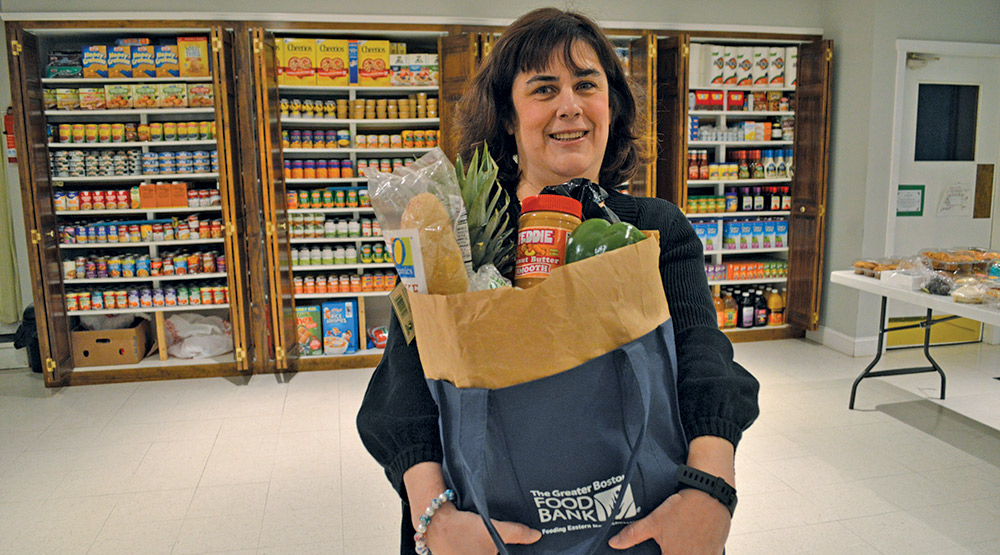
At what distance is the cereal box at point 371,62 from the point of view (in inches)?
195

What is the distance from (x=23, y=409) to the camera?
4.39 meters

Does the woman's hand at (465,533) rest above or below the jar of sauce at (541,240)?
below

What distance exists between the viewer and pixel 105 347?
4949 millimetres

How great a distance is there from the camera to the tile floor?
9.23 ft

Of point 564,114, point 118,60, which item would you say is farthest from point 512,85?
point 118,60

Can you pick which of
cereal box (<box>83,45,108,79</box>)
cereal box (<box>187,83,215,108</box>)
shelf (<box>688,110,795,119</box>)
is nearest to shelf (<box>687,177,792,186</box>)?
shelf (<box>688,110,795,119</box>)

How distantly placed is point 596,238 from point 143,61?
4.99 metres

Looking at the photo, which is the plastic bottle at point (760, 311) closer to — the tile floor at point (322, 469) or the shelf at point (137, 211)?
the tile floor at point (322, 469)

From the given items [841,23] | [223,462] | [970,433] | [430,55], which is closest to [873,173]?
[841,23]

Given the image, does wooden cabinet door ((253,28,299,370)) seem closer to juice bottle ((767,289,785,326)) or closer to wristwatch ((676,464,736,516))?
juice bottle ((767,289,785,326))

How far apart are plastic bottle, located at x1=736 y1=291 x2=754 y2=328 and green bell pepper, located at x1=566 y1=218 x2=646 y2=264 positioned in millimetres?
5273

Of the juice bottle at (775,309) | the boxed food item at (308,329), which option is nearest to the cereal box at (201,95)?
the boxed food item at (308,329)

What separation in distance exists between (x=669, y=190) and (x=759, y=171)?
0.82m

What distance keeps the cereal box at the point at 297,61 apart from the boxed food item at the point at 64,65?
1.42 m
